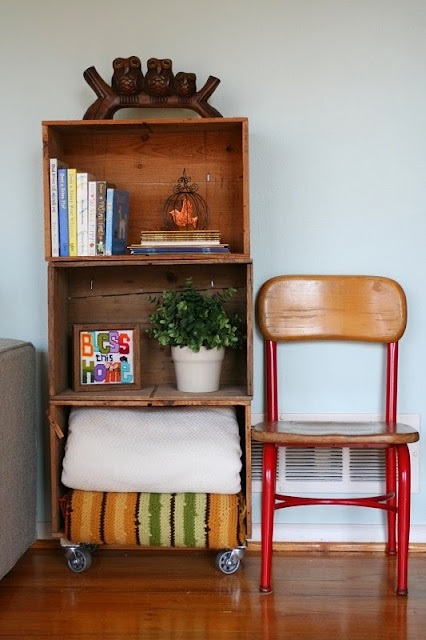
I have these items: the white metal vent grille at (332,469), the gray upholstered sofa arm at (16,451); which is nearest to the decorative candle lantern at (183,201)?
the gray upholstered sofa arm at (16,451)

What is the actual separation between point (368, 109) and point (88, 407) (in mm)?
1275

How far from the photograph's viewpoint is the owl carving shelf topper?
2352mm

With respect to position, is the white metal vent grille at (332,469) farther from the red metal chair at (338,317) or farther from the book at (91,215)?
the book at (91,215)

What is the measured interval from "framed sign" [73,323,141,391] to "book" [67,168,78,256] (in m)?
0.25

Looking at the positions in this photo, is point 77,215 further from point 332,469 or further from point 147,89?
point 332,469

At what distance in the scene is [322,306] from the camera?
8.22 ft

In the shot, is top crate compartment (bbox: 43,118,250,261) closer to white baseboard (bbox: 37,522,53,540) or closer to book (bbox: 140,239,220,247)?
book (bbox: 140,239,220,247)

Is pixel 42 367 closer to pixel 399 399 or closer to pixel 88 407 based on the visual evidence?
pixel 88 407

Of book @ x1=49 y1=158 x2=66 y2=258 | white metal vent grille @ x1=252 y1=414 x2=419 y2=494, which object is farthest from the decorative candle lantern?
white metal vent grille @ x1=252 y1=414 x2=419 y2=494

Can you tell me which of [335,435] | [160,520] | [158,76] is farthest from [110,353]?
[158,76]

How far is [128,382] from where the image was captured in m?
2.43

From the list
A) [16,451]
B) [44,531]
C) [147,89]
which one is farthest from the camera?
[44,531]

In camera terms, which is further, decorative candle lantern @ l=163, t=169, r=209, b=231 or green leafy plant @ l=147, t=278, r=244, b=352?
decorative candle lantern @ l=163, t=169, r=209, b=231

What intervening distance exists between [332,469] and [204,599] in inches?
25.6
